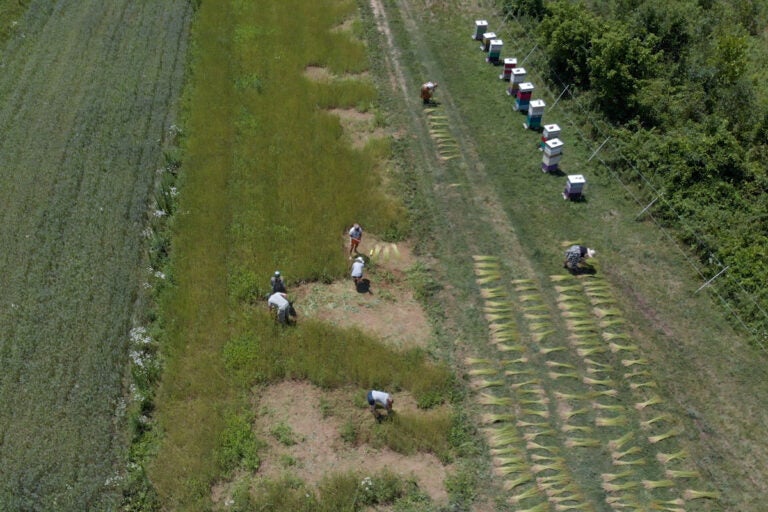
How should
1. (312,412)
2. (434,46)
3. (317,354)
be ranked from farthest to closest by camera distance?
(434,46) < (317,354) < (312,412)

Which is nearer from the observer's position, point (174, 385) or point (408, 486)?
point (408, 486)

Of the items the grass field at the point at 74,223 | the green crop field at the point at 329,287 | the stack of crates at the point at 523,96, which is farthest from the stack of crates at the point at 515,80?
the grass field at the point at 74,223

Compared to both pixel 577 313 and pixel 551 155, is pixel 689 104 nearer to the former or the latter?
pixel 551 155

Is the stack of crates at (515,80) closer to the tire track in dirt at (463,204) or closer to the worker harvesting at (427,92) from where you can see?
the tire track in dirt at (463,204)

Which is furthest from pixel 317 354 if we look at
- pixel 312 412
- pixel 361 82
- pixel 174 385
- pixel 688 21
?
pixel 688 21

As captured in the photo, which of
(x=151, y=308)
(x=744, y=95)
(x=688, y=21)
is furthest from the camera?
(x=688, y=21)

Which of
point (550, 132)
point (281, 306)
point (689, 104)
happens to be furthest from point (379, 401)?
point (689, 104)

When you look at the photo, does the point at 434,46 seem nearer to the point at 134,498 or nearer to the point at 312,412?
the point at 312,412
